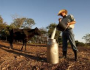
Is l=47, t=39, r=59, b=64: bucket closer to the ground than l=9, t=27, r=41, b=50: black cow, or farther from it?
closer to the ground

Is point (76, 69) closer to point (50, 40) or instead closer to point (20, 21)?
point (50, 40)

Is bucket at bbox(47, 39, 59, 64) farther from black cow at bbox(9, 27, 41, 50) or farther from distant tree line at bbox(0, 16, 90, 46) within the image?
distant tree line at bbox(0, 16, 90, 46)

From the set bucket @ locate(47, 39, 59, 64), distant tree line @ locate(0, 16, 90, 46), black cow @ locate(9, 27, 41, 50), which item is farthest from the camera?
distant tree line @ locate(0, 16, 90, 46)

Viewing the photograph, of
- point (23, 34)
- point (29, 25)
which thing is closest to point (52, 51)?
point (23, 34)

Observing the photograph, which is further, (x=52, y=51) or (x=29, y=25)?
(x=29, y=25)

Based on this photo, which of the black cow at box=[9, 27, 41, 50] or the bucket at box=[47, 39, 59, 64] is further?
the black cow at box=[9, 27, 41, 50]

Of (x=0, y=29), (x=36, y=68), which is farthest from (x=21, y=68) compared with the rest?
(x=0, y=29)

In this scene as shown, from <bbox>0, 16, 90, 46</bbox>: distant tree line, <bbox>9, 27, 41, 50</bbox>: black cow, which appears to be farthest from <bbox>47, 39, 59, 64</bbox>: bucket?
<bbox>0, 16, 90, 46</bbox>: distant tree line

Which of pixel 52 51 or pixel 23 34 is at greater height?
pixel 23 34

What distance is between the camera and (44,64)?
3.29 m

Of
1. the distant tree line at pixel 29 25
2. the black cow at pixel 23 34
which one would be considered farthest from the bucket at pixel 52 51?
the distant tree line at pixel 29 25

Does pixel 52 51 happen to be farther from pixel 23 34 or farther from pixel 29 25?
pixel 29 25

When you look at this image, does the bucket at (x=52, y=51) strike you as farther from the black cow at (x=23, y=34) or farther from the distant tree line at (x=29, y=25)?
the distant tree line at (x=29, y=25)

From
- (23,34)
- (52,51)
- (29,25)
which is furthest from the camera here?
(29,25)
